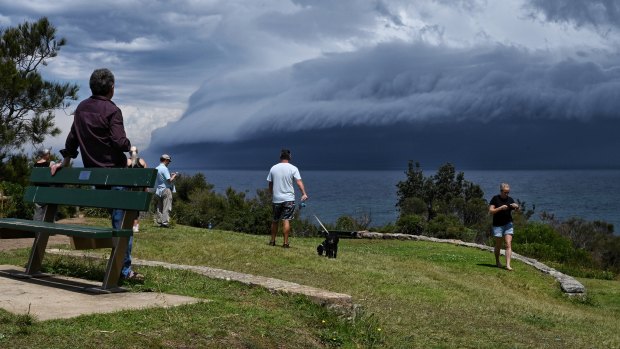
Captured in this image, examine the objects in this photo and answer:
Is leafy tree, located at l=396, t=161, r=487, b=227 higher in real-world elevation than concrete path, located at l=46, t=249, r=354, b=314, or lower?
higher

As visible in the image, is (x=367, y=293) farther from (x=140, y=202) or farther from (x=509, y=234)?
(x=509, y=234)

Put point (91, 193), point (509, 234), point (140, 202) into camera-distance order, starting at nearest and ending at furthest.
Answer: point (140, 202) < point (91, 193) < point (509, 234)

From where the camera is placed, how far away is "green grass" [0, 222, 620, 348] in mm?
5398

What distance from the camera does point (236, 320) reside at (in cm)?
589

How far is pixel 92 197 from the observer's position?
7.21m

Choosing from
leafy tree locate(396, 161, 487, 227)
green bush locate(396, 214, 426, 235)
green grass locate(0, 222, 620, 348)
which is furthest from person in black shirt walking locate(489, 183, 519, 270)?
leafy tree locate(396, 161, 487, 227)

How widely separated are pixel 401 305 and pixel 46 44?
17530mm

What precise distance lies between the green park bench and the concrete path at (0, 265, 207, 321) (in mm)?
302

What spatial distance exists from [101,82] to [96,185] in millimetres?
1023

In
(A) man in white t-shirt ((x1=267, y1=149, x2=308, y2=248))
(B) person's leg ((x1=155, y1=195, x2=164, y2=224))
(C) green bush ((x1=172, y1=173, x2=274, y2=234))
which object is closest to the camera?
(A) man in white t-shirt ((x1=267, y1=149, x2=308, y2=248))

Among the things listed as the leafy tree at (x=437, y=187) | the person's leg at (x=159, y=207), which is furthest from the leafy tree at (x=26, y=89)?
the leafy tree at (x=437, y=187)

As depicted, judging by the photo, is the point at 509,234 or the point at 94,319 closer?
the point at 94,319

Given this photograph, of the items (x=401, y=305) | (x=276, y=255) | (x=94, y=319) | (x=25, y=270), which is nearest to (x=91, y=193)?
(x=25, y=270)

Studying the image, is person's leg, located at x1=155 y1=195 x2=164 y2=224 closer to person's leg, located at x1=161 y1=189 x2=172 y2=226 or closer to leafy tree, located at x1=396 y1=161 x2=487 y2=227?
person's leg, located at x1=161 y1=189 x2=172 y2=226
